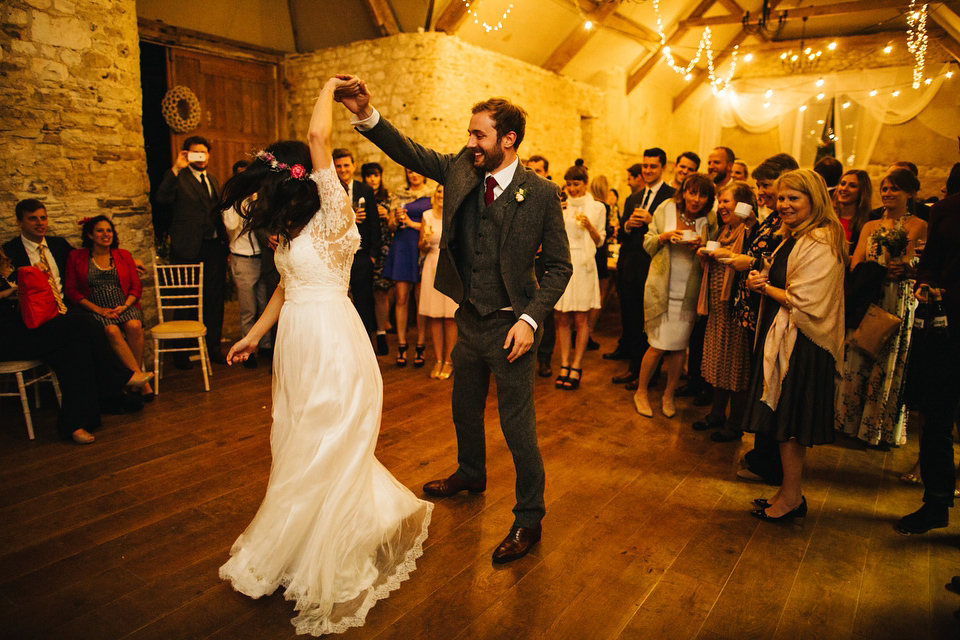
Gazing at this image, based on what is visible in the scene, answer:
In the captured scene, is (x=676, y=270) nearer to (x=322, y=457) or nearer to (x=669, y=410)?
(x=669, y=410)

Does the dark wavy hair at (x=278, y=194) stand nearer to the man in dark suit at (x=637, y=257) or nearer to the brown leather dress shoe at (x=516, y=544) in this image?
the brown leather dress shoe at (x=516, y=544)

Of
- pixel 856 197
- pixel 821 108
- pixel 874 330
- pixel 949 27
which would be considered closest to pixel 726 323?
pixel 874 330

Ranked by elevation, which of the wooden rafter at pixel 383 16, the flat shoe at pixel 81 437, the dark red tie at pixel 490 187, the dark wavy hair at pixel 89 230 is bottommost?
the flat shoe at pixel 81 437

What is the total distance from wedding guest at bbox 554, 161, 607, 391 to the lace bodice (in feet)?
9.02

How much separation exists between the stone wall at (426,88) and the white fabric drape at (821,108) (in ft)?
15.0

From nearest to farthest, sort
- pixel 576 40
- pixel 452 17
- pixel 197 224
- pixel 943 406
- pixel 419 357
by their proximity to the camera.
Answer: pixel 943 406, pixel 197 224, pixel 419 357, pixel 452 17, pixel 576 40

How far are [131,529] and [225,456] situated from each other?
784 mm

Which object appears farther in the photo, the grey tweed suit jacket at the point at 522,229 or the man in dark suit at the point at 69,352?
the man in dark suit at the point at 69,352

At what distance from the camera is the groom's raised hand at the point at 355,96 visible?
213cm

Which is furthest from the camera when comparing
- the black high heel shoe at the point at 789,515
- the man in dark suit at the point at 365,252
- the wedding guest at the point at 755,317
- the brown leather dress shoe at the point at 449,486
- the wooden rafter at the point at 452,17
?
the wooden rafter at the point at 452,17

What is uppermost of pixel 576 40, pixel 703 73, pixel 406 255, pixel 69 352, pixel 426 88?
pixel 703 73

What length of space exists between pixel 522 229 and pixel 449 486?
134cm

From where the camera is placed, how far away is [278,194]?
83.0 inches

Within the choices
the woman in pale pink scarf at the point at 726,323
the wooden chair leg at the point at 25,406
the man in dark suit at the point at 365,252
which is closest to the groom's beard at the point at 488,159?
the woman in pale pink scarf at the point at 726,323
